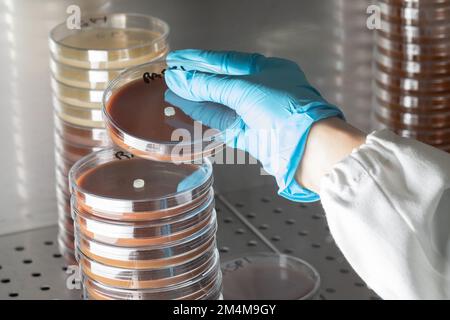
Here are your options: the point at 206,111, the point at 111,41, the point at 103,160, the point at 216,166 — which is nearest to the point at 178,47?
the point at 111,41

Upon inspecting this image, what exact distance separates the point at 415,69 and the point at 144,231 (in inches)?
31.2

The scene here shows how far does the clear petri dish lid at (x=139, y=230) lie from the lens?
5.11 ft

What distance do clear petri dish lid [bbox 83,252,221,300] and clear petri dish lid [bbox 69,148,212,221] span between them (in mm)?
126

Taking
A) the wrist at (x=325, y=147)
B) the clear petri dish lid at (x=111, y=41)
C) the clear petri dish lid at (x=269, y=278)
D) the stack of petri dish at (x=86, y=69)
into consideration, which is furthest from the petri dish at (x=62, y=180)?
the wrist at (x=325, y=147)

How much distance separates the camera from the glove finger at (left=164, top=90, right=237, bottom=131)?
A: 4.85 ft

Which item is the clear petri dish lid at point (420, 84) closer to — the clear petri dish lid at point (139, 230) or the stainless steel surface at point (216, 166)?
the stainless steel surface at point (216, 166)

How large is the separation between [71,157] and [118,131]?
47cm

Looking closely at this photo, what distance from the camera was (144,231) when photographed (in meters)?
1.56

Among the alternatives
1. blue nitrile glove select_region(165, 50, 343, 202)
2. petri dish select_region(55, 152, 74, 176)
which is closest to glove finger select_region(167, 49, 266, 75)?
blue nitrile glove select_region(165, 50, 343, 202)

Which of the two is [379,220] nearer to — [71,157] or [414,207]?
[414,207]

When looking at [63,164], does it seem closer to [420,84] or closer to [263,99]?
[263,99]

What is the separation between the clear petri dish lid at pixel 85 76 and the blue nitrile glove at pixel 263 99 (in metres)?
0.24

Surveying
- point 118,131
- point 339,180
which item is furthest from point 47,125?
point 339,180

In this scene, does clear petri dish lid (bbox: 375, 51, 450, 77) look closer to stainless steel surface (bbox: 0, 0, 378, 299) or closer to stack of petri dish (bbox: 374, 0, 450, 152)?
stack of petri dish (bbox: 374, 0, 450, 152)
